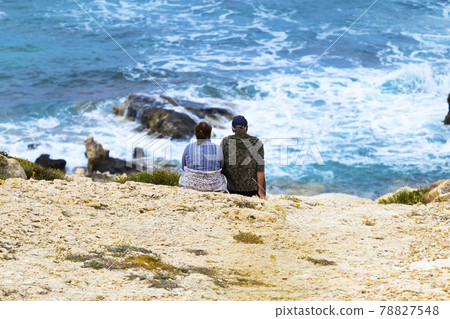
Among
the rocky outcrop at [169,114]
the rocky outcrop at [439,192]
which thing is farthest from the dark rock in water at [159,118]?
the rocky outcrop at [439,192]

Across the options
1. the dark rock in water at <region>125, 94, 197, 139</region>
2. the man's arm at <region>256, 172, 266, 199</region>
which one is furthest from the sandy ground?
the dark rock in water at <region>125, 94, 197, 139</region>

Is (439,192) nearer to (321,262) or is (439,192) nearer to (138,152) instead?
(321,262)

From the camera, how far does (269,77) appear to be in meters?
28.0

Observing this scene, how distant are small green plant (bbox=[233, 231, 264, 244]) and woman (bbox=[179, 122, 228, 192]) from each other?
134 cm

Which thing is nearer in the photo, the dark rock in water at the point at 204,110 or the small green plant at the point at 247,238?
the small green plant at the point at 247,238

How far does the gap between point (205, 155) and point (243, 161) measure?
593 millimetres

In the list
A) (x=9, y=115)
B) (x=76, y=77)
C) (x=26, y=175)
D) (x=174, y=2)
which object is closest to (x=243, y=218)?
(x=26, y=175)

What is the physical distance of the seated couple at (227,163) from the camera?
846 cm

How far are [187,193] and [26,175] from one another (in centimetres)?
390

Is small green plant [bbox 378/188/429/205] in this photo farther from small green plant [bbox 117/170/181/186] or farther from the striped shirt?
the striped shirt

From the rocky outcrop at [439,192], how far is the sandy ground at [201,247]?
1020mm

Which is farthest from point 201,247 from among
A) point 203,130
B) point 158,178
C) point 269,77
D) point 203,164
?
point 269,77

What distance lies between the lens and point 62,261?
614 cm

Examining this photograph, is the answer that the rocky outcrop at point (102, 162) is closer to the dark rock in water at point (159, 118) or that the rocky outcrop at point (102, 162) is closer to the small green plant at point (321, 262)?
the dark rock in water at point (159, 118)
